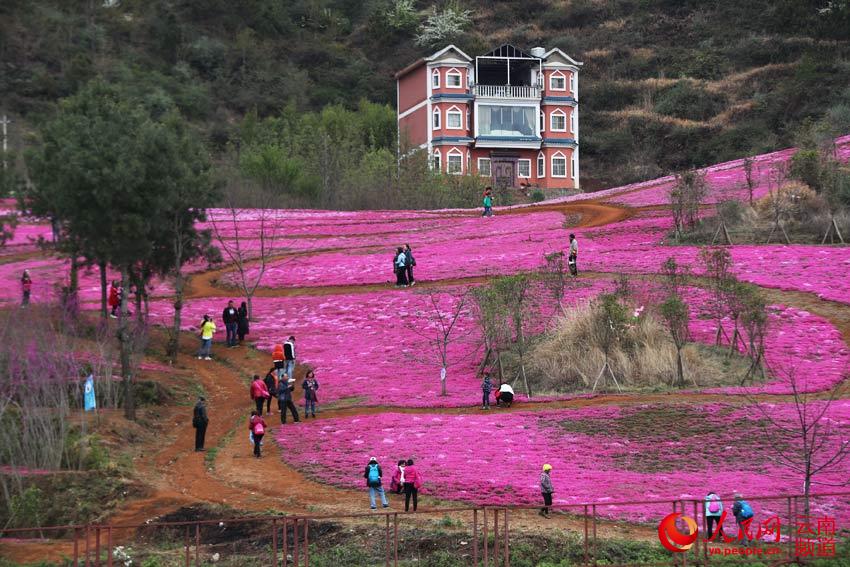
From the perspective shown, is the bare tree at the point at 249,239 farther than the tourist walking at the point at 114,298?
Yes

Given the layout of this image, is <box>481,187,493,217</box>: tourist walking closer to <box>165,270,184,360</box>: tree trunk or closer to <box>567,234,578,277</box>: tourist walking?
<box>567,234,578,277</box>: tourist walking

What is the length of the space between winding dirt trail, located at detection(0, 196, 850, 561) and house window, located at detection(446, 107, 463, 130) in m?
54.9

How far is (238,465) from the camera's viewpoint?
3459cm

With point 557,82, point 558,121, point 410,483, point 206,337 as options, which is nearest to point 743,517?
point 410,483

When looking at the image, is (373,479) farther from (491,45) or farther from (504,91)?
(491,45)

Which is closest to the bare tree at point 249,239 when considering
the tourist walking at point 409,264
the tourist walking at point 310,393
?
the tourist walking at point 409,264

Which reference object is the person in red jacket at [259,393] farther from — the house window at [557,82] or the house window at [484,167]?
the house window at [557,82]

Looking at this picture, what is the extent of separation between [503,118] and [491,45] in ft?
93.9

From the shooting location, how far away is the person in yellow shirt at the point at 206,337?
156 ft

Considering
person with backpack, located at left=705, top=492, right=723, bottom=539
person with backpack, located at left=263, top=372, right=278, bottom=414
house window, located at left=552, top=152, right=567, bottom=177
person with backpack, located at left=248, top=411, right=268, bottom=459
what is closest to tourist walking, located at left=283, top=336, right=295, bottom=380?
person with backpack, located at left=263, top=372, right=278, bottom=414

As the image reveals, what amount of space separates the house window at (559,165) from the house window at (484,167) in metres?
5.53

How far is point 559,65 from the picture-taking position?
10500 centimetres

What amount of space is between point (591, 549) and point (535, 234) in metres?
41.7

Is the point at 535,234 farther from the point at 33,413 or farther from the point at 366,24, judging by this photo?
the point at 366,24
